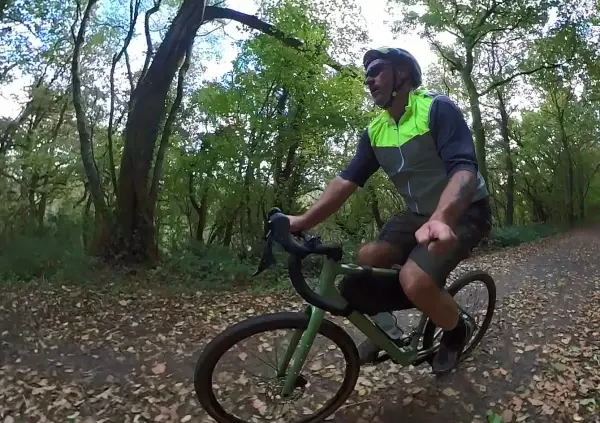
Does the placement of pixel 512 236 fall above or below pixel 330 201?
below

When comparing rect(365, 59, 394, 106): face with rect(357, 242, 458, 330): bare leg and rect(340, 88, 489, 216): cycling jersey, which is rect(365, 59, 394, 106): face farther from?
rect(357, 242, 458, 330): bare leg

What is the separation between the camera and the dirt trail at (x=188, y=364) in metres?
3.24

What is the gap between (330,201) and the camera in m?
3.03

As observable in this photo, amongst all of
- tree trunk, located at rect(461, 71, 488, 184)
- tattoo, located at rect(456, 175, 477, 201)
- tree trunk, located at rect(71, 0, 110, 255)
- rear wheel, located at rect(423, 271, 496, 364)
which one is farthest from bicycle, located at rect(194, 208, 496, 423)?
tree trunk, located at rect(461, 71, 488, 184)

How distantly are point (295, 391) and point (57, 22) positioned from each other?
492 inches

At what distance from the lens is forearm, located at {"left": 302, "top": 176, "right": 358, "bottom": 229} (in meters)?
2.95

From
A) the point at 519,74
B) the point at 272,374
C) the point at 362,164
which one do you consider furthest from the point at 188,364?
the point at 519,74

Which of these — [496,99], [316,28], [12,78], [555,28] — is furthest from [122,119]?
[496,99]

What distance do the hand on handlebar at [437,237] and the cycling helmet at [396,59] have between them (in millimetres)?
891

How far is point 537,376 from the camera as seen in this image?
365 centimetres

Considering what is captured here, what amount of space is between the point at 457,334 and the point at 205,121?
12558 millimetres

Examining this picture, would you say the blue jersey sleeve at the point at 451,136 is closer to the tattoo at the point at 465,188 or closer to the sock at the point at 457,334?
the tattoo at the point at 465,188

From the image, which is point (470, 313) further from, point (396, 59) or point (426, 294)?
point (396, 59)

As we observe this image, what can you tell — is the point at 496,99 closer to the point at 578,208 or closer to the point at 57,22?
the point at 578,208
